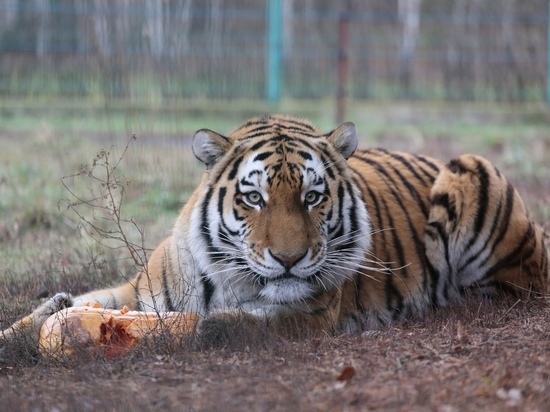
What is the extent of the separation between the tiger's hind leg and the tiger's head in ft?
2.14

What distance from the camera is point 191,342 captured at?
4.11 metres

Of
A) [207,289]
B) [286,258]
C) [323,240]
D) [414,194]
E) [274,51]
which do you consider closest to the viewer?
[286,258]

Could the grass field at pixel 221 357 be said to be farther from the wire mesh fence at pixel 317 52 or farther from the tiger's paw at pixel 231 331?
the wire mesh fence at pixel 317 52

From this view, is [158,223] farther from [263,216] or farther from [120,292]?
[263,216]

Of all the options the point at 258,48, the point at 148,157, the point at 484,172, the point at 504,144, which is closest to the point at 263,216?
the point at 484,172

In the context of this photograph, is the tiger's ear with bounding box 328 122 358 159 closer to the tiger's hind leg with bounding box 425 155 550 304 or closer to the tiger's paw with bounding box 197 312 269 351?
the tiger's hind leg with bounding box 425 155 550 304

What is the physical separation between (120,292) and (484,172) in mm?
2120

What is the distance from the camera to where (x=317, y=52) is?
50.4 ft

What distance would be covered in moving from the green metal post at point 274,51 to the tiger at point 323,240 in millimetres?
9695

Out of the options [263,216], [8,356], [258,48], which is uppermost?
[258,48]

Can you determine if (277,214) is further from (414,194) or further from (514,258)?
(514,258)

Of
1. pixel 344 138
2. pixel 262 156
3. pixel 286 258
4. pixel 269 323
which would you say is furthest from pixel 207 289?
pixel 344 138

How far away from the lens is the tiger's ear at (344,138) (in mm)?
4562

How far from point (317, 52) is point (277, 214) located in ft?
37.6
